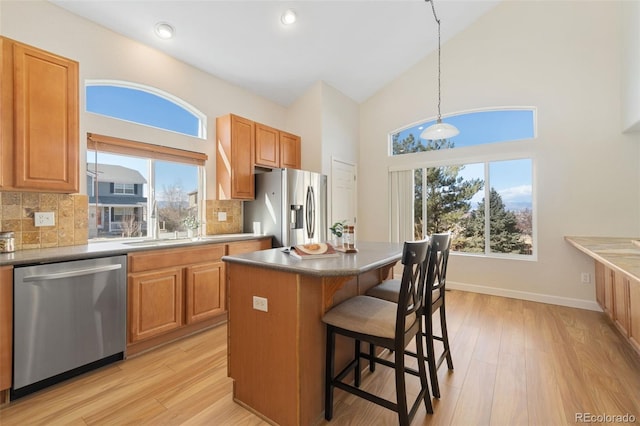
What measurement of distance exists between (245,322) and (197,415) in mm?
623

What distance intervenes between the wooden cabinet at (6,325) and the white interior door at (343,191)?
3514mm

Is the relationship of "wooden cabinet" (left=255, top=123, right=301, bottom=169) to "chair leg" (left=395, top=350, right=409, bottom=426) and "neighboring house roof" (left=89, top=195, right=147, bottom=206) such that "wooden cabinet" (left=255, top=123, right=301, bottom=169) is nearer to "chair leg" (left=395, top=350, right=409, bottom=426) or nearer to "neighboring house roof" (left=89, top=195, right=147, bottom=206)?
"neighboring house roof" (left=89, top=195, right=147, bottom=206)

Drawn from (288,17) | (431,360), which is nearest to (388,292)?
(431,360)

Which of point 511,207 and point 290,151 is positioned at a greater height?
point 290,151

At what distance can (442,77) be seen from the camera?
4508 mm

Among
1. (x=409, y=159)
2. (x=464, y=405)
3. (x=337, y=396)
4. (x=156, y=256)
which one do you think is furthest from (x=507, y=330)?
(x=156, y=256)

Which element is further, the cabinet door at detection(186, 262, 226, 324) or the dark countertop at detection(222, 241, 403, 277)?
the cabinet door at detection(186, 262, 226, 324)

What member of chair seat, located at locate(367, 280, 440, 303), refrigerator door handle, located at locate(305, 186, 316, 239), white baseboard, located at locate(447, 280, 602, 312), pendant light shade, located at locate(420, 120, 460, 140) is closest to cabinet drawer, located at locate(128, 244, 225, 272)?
refrigerator door handle, located at locate(305, 186, 316, 239)

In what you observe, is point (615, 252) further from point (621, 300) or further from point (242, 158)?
point (242, 158)

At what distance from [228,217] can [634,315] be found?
13.7ft

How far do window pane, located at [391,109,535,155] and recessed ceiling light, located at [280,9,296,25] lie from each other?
2.64 metres

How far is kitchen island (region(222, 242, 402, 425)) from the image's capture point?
1.51 meters

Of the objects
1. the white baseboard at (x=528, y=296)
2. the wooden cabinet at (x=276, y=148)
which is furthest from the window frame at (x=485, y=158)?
the wooden cabinet at (x=276, y=148)

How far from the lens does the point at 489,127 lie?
4.17 meters
